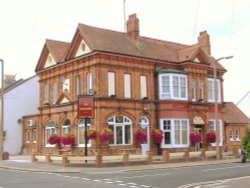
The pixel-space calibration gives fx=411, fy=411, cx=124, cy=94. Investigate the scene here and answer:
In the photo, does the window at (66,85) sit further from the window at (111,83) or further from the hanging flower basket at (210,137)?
the hanging flower basket at (210,137)

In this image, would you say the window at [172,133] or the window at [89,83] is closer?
the window at [89,83]

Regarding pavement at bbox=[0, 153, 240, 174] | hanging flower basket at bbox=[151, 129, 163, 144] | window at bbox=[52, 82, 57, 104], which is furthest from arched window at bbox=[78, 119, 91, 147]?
hanging flower basket at bbox=[151, 129, 163, 144]

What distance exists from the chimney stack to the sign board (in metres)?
21.0

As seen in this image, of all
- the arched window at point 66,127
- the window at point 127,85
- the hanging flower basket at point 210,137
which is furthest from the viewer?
the hanging flower basket at point 210,137

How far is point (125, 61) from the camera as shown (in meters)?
35.8

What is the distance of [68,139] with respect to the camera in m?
34.6

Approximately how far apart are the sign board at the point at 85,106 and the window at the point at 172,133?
30.6 feet

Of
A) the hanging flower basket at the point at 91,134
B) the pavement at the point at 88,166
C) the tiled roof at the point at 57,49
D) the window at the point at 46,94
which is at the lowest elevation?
the pavement at the point at 88,166

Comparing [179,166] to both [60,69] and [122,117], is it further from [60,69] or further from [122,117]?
[60,69]

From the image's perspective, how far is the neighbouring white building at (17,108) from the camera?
46.2m

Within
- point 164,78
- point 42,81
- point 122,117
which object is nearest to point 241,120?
point 164,78

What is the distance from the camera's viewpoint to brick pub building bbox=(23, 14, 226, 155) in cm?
3450

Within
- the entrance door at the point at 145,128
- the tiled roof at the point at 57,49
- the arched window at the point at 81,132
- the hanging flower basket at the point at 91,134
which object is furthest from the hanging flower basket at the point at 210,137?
the tiled roof at the point at 57,49

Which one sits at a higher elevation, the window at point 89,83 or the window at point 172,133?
the window at point 89,83
